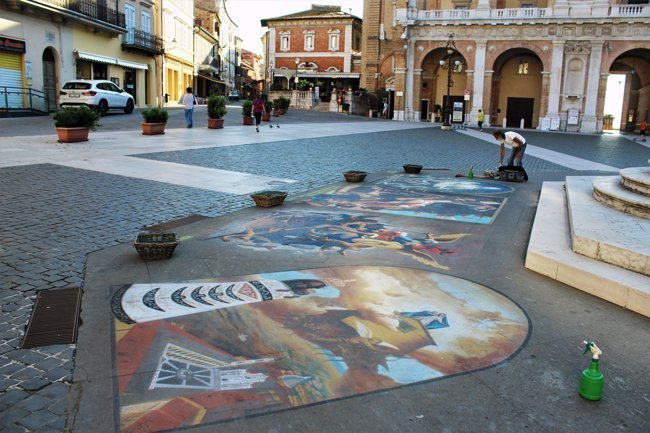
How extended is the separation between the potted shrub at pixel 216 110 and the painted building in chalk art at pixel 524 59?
1805 cm

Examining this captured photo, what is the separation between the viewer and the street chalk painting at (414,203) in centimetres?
842

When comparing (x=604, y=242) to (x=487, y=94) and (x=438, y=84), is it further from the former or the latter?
(x=438, y=84)

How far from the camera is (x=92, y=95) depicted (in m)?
25.1

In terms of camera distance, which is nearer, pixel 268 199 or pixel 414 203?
pixel 268 199

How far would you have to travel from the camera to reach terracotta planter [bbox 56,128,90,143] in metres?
15.0

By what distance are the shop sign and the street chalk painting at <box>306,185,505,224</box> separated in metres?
20.8

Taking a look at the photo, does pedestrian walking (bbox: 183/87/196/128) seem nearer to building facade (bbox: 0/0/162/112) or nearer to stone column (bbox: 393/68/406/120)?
building facade (bbox: 0/0/162/112)

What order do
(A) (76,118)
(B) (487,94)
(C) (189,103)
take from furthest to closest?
1. (B) (487,94)
2. (C) (189,103)
3. (A) (76,118)

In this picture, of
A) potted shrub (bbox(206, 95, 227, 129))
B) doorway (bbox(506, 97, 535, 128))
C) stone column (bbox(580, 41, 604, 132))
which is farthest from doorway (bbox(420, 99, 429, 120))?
potted shrub (bbox(206, 95, 227, 129))

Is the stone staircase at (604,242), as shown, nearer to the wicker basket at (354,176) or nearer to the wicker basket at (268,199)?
the wicker basket at (268,199)

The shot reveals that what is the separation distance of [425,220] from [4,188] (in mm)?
6536

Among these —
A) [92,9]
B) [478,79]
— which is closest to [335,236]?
[92,9]

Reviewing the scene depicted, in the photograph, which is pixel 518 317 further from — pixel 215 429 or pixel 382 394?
pixel 215 429

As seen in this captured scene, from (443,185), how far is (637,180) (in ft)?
14.6
